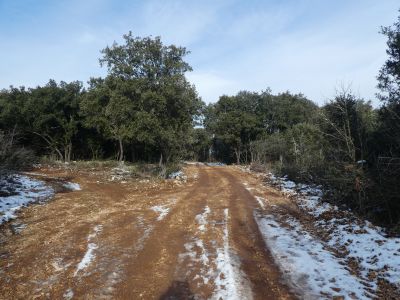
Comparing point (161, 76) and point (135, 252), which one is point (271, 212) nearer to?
point (135, 252)

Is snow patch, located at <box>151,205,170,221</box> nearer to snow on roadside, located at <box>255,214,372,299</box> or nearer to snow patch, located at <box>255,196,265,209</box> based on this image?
snow on roadside, located at <box>255,214,372,299</box>

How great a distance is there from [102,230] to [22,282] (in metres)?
4.29

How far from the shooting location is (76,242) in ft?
34.5

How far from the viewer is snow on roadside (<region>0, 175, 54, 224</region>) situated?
14069 mm

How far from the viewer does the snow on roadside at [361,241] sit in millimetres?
8734

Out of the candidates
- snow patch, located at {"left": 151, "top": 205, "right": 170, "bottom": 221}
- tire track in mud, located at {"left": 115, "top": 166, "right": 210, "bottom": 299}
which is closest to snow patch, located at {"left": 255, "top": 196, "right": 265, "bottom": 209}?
tire track in mud, located at {"left": 115, "top": 166, "right": 210, "bottom": 299}

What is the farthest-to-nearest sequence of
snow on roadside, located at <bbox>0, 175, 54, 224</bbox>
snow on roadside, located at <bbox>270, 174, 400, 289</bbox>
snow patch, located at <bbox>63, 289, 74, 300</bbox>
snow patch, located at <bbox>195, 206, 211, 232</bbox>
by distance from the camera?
snow on roadside, located at <bbox>0, 175, 54, 224</bbox>
snow patch, located at <bbox>195, 206, 211, 232</bbox>
snow on roadside, located at <bbox>270, 174, 400, 289</bbox>
snow patch, located at <bbox>63, 289, 74, 300</bbox>

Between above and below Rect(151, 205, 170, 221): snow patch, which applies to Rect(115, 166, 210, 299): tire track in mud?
below

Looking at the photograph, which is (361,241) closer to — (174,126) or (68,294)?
(68,294)

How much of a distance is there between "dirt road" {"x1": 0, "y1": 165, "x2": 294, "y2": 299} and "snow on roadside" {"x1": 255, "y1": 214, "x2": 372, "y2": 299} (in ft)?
1.30

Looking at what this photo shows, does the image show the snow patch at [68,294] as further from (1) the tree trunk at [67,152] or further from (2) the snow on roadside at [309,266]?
(1) the tree trunk at [67,152]

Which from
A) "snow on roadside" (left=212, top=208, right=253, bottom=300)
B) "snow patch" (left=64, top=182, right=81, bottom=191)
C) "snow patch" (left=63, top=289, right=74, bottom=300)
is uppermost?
"snow patch" (left=64, top=182, right=81, bottom=191)

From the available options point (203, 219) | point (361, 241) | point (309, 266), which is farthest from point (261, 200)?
point (309, 266)

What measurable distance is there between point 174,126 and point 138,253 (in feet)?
58.2
